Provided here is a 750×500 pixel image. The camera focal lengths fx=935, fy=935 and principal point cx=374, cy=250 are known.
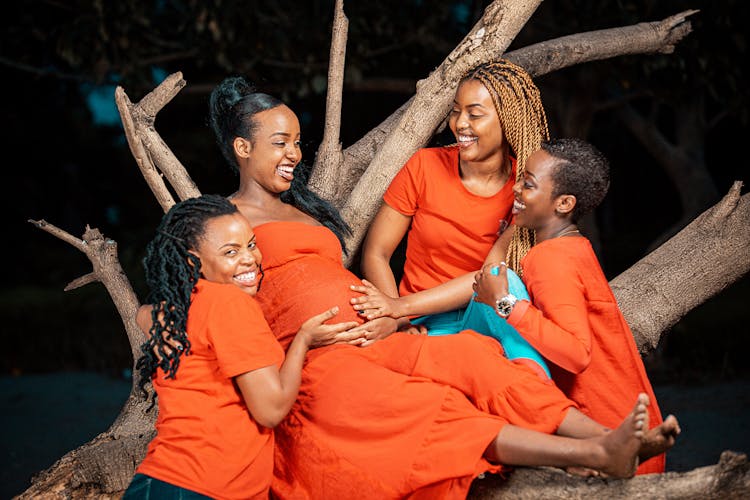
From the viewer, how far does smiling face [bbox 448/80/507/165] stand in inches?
130

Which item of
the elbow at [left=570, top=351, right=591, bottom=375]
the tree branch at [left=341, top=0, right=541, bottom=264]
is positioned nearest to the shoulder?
the elbow at [left=570, top=351, right=591, bottom=375]

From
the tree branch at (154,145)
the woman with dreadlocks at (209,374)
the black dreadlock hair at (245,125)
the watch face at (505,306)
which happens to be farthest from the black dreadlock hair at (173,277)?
the tree branch at (154,145)

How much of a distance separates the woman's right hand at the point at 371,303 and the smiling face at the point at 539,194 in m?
0.54

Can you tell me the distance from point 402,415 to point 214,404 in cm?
53

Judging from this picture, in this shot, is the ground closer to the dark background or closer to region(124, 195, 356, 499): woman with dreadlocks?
the dark background

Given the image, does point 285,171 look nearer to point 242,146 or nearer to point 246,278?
point 242,146

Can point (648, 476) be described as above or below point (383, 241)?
below

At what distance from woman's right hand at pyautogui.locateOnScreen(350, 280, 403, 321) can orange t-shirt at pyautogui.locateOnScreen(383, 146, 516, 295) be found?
437 mm

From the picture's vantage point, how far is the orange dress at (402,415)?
2.57 m

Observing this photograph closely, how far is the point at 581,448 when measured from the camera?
2.46 metres

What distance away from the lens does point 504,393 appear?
261 cm

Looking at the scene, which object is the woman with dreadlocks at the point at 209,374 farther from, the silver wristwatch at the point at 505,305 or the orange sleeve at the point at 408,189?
the orange sleeve at the point at 408,189

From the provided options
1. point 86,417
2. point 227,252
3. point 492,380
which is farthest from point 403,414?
point 86,417

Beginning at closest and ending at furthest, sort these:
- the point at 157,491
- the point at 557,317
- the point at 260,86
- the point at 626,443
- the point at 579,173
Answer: the point at 626,443, the point at 157,491, the point at 557,317, the point at 579,173, the point at 260,86
